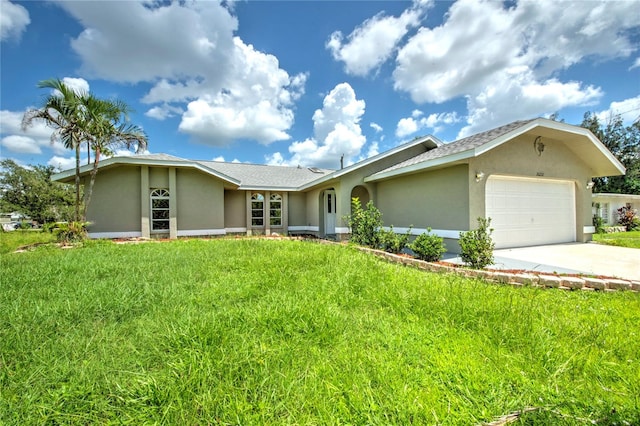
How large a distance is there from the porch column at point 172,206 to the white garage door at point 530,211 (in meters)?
13.4

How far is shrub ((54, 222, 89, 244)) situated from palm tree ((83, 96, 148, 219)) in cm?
108

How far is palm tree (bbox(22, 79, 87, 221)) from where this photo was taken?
1013 centimetres

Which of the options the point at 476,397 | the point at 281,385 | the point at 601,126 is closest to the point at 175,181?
the point at 281,385

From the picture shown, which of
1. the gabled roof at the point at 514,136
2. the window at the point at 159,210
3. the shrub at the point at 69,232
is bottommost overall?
the shrub at the point at 69,232

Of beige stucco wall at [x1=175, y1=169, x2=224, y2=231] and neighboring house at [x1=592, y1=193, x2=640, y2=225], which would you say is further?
neighboring house at [x1=592, y1=193, x2=640, y2=225]

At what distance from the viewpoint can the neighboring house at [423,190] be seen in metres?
8.96

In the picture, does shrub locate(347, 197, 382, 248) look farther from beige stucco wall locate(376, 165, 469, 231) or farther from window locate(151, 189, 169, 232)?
window locate(151, 189, 169, 232)

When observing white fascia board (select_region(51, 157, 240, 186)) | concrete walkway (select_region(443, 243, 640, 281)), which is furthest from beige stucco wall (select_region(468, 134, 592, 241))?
white fascia board (select_region(51, 157, 240, 186))

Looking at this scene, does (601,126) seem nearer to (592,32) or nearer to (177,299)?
(592,32)

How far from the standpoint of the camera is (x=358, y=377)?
89.3 inches

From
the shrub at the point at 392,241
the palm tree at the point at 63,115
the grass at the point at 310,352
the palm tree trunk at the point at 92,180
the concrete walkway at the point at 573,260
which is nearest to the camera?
the grass at the point at 310,352

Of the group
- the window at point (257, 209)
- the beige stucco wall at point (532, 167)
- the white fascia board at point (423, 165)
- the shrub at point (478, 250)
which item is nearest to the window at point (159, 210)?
the window at point (257, 209)

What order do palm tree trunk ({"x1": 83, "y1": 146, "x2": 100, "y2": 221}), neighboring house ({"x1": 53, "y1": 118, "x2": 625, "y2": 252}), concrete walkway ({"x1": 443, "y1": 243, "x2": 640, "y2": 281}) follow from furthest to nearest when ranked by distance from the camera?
1. palm tree trunk ({"x1": 83, "y1": 146, "x2": 100, "y2": 221})
2. neighboring house ({"x1": 53, "y1": 118, "x2": 625, "y2": 252})
3. concrete walkway ({"x1": 443, "y1": 243, "x2": 640, "y2": 281})

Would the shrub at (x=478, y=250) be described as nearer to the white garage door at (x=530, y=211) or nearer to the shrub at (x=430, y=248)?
the shrub at (x=430, y=248)
